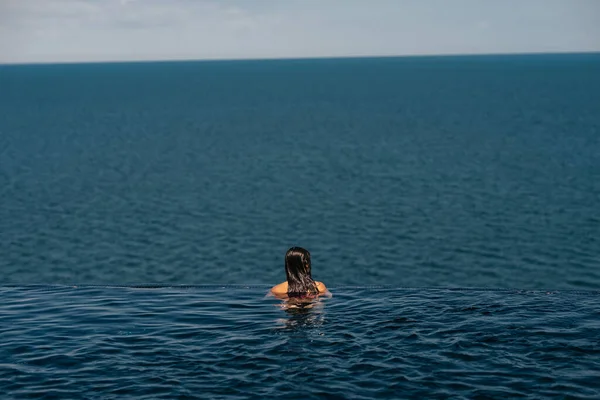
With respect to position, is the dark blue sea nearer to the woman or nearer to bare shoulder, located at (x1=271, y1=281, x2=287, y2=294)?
bare shoulder, located at (x1=271, y1=281, x2=287, y2=294)

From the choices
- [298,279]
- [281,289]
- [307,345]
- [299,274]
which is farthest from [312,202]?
[307,345]

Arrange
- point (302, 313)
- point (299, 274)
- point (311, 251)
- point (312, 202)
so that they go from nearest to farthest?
point (302, 313), point (299, 274), point (311, 251), point (312, 202)

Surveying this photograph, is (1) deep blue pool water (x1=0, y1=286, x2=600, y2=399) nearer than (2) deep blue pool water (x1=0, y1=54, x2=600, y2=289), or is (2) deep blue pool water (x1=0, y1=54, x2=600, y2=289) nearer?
(1) deep blue pool water (x1=0, y1=286, x2=600, y2=399)

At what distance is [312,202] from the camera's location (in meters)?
62.5

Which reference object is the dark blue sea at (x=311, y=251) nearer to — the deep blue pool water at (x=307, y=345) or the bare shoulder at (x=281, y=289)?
the deep blue pool water at (x=307, y=345)

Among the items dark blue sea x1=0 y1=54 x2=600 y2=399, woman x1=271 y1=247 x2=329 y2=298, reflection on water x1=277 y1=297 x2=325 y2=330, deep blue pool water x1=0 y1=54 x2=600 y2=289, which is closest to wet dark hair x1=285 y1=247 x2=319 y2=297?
woman x1=271 y1=247 x2=329 y2=298

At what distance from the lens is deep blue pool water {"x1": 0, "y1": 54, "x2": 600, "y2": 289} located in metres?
44.8

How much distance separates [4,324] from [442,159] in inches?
2611

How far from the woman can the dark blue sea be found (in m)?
0.40

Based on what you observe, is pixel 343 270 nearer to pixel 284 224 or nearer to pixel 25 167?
pixel 284 224

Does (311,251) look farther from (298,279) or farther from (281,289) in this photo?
(298,279)

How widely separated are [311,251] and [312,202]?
1449cm

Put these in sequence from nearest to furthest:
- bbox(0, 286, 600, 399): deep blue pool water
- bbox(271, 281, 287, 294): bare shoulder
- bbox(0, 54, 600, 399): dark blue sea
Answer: bbox(0, 286, 600, 399): deep blue pool water
bbox(0, 54, 600, 399): dark blue sea
bbox(271, 281, 287, 294): bare shoulder

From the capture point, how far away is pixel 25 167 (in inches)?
3214
